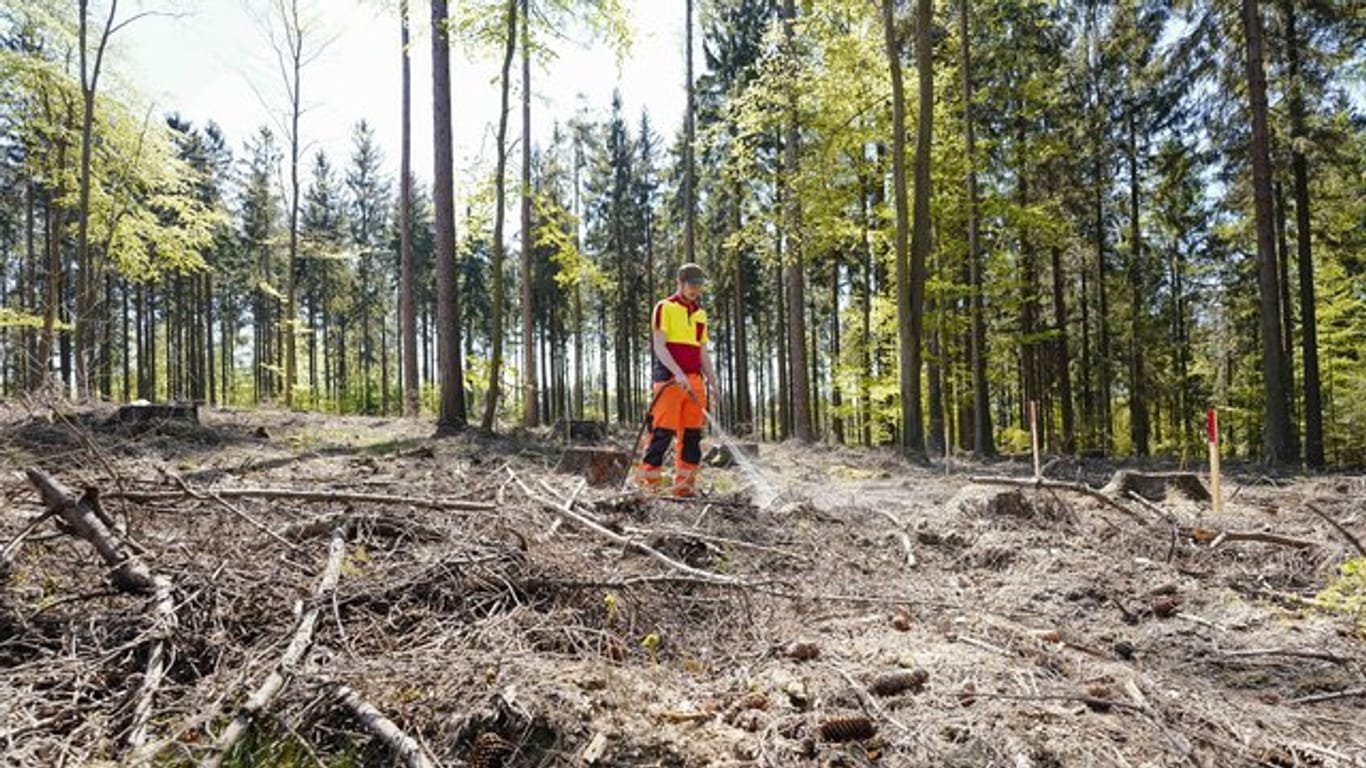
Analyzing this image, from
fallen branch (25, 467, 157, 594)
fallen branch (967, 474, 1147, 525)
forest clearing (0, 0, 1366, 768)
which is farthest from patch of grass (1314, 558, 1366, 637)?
fallen branch (25, 467, 157, 594)

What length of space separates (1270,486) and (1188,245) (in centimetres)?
1918

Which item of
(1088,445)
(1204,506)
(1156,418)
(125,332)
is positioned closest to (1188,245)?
(1088,445)

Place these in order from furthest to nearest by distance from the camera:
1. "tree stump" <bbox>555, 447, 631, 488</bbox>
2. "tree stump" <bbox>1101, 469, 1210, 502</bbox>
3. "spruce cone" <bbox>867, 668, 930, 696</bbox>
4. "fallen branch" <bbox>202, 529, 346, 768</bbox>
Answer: "tree stump" <bbox>555, 447, 631, 488</bbox> < "tree stump" <bbox>1101, 469, 1210, 502</bbox> < "spruce cone" <bbox>867, 668, 930, 696</bbox> < "fallen branch" <bbox>202, 529, 346, 768</bbox>

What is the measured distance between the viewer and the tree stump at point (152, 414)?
945cm

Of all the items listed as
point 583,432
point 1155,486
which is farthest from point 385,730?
point 583,432

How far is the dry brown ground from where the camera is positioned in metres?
2.13

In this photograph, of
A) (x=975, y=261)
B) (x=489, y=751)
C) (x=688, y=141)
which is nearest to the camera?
(x=489, y=751)

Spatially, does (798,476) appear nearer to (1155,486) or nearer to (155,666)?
(1155,486)

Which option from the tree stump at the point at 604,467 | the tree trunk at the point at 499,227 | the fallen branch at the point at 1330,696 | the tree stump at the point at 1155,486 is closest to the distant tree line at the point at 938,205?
the tree trunk at the point at 499,227

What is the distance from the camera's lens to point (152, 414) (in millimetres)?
9766

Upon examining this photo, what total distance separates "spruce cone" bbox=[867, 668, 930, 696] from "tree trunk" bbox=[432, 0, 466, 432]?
32.2ft

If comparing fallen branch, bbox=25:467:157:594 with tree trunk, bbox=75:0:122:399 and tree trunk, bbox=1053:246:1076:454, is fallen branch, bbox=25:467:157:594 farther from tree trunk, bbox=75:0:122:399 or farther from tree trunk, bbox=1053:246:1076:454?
tree trunk, bbox=1053:246:1076:454

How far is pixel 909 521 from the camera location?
237 inches

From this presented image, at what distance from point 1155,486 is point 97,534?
767 centimetres
